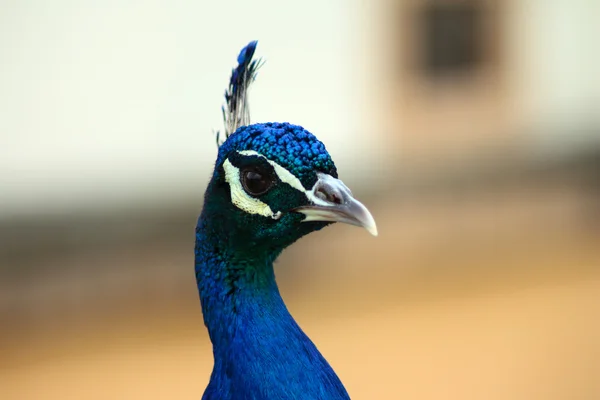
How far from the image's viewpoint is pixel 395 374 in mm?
3061

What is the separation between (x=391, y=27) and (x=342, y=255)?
890 millimetres

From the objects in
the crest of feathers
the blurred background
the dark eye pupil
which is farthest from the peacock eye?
the blurred background

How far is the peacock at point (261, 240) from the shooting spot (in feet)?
3.03

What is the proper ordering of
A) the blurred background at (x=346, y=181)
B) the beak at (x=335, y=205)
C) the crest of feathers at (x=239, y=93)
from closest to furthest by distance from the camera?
the beak at (x=335, y=205)
the crest of feathers at (x=239, y=93)
the blurred background at (x=346, y=181)

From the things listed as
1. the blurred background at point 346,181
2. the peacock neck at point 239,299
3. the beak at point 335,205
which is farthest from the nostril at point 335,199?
the blurred background at point 346,181

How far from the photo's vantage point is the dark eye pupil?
94 cm

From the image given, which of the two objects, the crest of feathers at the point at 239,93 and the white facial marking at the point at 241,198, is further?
the crest of feathers at the point at 239,93

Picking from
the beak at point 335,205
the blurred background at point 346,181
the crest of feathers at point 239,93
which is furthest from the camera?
the blurred background at point 346,181

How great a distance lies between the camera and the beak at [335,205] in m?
0.91

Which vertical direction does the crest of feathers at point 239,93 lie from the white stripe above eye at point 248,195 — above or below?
above

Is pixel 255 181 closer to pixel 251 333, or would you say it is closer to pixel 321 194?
pixel 321 194

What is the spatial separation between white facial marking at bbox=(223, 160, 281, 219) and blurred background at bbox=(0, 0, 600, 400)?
1931 mm

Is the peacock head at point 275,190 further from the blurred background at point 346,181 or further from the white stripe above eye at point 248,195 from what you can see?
the blurred background at point 346,181

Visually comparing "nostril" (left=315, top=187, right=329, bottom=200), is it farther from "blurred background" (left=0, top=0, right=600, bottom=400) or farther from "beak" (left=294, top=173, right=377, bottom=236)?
"blurred background" (left=0, top=0, right=600, bottom=400)
